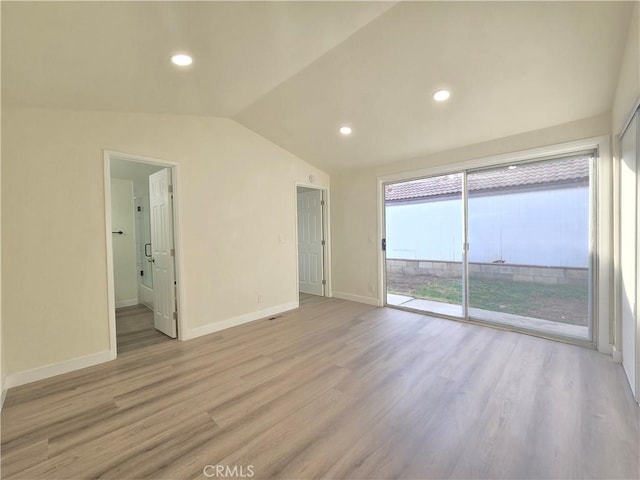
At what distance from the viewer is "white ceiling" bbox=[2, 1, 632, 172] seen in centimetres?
180

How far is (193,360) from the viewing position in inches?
114

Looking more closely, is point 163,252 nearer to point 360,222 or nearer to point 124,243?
point 124,243

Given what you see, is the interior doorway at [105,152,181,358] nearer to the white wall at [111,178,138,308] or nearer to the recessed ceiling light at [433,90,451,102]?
the white wall at [111,178,138,308]

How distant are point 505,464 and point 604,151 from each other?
3178 millimetres

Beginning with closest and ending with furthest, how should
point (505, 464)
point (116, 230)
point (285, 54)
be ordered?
point (505, 464), point (285, 54), point (116, 230)

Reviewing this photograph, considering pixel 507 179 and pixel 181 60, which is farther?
pixel 507 179

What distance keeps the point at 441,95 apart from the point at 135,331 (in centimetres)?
487

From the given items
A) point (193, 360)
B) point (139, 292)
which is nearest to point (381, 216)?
point (193, 360)

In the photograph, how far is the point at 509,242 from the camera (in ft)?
11.6

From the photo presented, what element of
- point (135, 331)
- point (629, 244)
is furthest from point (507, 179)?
point (135, 331)

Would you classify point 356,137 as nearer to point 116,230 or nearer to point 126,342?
point 126,342

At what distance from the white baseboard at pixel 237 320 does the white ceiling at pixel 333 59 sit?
2.73 metres

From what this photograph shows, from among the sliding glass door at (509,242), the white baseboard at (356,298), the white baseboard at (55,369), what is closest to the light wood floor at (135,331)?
the white baseboard at (55,369)

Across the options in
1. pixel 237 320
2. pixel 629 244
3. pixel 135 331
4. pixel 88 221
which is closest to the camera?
pixel 629 244
